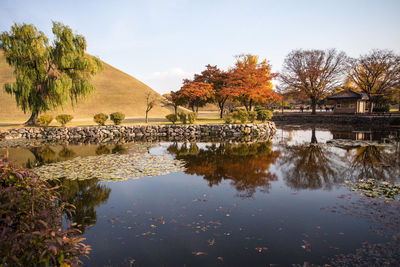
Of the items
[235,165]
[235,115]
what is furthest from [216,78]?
[235,165]

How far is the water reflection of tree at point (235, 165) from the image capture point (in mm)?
8656

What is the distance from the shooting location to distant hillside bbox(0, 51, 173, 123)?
161 feet

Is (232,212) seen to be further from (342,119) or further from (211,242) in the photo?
(342,119)

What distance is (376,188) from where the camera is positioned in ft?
24.9

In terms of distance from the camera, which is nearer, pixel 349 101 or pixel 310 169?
pixel 310 169

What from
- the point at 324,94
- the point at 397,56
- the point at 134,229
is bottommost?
the point at 134,229

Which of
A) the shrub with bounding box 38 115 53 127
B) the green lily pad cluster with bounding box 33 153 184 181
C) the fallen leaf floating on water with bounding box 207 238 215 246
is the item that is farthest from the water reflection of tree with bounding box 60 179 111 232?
the shrub with bounding box 38 115 53 127

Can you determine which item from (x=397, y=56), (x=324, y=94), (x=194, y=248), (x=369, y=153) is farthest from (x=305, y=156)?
(x=397, y=56)

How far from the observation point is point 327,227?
5.33 meters

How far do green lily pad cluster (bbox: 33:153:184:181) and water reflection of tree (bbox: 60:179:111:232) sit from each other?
72cm

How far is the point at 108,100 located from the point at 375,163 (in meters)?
55.9

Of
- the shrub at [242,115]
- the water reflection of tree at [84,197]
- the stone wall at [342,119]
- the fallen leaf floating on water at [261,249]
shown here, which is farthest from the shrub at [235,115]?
the fallen leaf floating on water at [261,249]

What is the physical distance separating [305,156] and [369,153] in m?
3.67

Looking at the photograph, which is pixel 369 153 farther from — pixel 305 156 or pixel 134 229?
pixel 134 229
